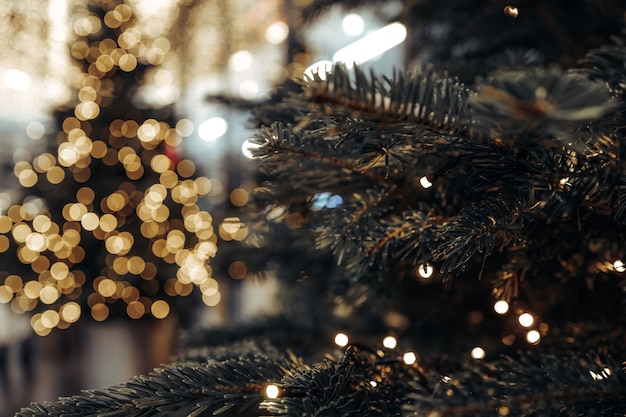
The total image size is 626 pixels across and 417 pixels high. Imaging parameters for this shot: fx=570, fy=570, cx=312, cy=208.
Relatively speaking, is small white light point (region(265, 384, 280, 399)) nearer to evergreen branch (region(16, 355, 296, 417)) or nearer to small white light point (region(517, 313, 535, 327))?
evergreen branch (region(16, 355, 296, 417))

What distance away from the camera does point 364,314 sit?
950mm

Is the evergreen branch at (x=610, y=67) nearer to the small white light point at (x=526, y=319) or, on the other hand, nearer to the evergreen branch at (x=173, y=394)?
the small white light point at (x=526, y=319)

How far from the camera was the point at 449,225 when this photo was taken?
417 millimetres

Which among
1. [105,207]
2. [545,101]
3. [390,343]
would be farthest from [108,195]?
[545,101]

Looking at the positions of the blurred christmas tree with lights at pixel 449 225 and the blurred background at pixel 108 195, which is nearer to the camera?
the blurred christmas tree with lights at pixel 449 225

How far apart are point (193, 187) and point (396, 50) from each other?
1.06 meters

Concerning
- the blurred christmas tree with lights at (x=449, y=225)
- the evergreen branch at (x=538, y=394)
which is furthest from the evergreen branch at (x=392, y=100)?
the evergreen branch at (x=538, y=394)

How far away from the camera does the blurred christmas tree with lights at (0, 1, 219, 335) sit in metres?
2.31

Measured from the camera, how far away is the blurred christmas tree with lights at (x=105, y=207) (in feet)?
7.59

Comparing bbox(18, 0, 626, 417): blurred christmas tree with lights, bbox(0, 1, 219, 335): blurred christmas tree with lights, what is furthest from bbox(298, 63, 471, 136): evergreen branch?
bbox(0, 1, 219, 335): blurred christmas tree with lights

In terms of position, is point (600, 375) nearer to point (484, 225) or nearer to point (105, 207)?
point (484, 225)

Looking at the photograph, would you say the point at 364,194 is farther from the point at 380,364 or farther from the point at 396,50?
the point at 396,50

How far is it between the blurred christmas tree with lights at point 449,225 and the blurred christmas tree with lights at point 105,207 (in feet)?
5.78

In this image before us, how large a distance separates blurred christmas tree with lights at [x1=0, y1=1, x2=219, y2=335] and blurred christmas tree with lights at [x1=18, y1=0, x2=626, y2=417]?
1.76 m
